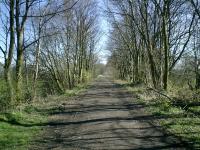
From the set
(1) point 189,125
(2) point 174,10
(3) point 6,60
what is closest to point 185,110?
(1) point 189,125

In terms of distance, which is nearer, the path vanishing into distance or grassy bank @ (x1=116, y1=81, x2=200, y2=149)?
the path vanishing into distance

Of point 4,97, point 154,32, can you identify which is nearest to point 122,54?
→ point 154,32

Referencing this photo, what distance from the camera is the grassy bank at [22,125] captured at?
10484 millimetres

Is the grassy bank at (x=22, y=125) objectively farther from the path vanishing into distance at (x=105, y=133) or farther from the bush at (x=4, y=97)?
the bush at (x=4, y=97)

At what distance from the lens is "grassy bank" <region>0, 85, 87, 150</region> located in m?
10.5

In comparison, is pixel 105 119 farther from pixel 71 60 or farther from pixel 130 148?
pixel 71 60

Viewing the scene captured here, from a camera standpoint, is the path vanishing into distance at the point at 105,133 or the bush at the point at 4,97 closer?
the path vanishing into distance at the point at 105,133

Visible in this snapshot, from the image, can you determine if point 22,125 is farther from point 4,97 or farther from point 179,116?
point 179,116

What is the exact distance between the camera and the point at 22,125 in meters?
13.2

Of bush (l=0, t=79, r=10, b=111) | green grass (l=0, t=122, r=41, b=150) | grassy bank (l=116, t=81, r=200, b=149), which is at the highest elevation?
bush (l=0, t=79, r=10, b=111)

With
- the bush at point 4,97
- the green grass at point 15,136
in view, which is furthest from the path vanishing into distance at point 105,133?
the bush at point 4,97

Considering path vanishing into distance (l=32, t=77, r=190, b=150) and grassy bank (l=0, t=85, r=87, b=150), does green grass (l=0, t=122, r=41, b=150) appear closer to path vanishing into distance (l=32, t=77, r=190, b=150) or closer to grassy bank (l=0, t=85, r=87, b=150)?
grassy bank (l=0, t=85, r=87, b=150)

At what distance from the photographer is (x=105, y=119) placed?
562 inches

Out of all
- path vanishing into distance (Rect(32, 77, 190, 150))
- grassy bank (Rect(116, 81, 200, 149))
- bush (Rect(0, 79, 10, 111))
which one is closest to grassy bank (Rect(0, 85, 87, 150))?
path vanishing into distance (Rect(32, 77, 190, 150))
